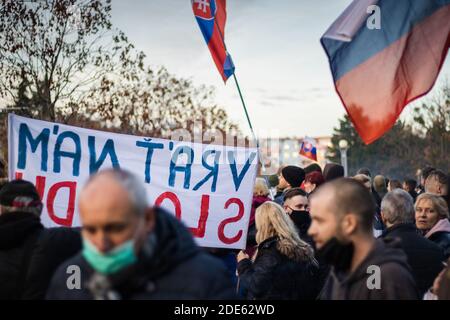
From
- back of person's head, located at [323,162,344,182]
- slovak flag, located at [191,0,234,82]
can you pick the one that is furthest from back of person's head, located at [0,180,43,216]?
slovak flag, located at [191,0,234,82]

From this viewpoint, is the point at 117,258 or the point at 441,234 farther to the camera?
the point at 441,234

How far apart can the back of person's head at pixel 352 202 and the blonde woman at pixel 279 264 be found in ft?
5.90

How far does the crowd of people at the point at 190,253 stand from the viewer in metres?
2.66

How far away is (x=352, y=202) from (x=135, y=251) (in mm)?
1382

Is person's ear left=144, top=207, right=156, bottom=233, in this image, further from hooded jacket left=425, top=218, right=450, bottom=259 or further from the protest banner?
hooded jacket left=425, top=218, right=450, bottom=259

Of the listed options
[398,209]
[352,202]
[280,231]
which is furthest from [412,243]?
[352,202]

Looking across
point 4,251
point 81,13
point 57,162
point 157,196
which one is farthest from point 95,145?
point 81,13

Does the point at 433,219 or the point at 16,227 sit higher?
the point at 16,227

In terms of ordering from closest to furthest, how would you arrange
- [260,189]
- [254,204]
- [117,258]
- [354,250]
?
[117,258] < [354,250] < [254,204] < [260,189]

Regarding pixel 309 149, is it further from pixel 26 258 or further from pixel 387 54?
pixel 26 258

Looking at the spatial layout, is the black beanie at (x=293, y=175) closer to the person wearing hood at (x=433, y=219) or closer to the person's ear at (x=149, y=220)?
the person wearing hood at (x=433, y=219)

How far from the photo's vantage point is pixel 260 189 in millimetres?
7691

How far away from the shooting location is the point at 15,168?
5.81 meters
